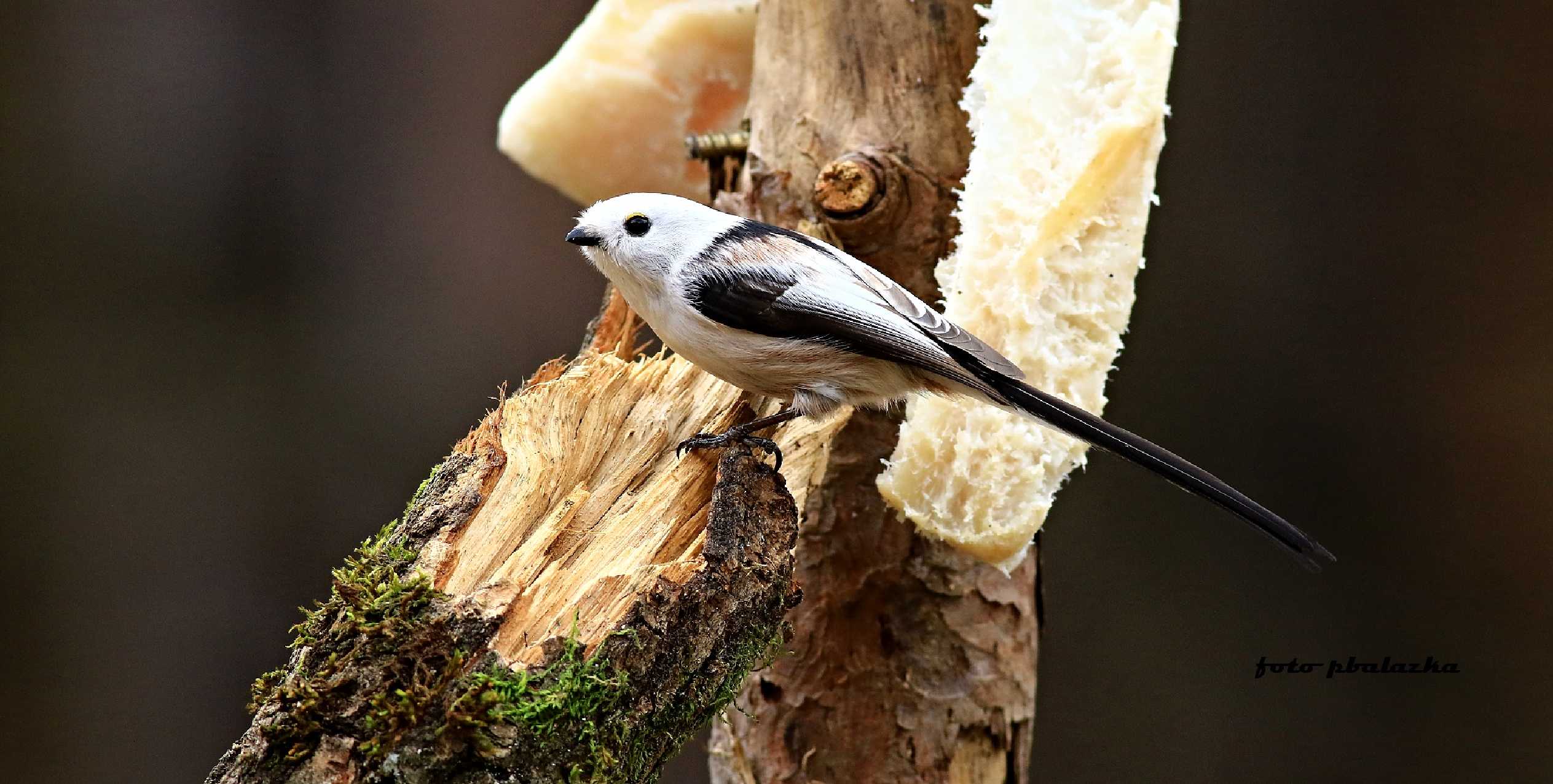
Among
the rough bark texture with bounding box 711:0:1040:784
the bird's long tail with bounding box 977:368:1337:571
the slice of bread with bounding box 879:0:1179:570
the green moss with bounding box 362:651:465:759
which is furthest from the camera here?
the rough bark texture with bounding box 711:0:1040:784

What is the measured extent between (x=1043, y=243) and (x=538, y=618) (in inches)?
35.0

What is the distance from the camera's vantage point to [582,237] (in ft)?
4.85

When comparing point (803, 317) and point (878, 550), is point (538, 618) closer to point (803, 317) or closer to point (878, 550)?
point (803, 317)

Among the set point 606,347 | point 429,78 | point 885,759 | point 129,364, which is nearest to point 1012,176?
point 606,347

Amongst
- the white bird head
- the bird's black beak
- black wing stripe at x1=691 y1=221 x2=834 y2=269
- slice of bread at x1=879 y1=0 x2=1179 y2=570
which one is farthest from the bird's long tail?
the bird's black beak

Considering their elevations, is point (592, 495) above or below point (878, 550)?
below

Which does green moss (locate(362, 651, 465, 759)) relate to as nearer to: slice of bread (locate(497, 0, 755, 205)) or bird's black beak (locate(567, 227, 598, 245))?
bird's black beak (locate(567, 227, 598, 245))

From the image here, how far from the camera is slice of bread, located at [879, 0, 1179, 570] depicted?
1.62 m

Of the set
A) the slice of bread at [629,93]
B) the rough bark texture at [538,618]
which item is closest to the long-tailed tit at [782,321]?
the rough bark texture at [538,618]

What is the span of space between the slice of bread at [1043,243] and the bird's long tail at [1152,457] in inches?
7.5

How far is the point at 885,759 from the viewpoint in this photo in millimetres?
1852

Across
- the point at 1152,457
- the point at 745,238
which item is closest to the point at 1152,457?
the point at 1152,457

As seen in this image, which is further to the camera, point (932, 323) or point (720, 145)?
point (720, 145)

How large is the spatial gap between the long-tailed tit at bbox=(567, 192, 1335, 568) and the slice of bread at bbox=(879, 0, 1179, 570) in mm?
174
